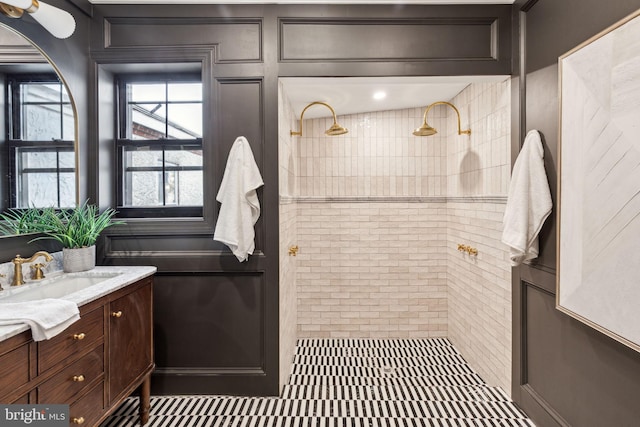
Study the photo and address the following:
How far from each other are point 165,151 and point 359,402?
6.75 ft

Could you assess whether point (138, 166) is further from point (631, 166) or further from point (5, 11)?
point (631, 166)

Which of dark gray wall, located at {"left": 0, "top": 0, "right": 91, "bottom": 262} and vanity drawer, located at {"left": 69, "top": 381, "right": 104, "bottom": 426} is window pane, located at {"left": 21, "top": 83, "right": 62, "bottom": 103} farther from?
vanity drawer, located at {"left": 69, "top": 381, "right": 104, "bottom": 426}

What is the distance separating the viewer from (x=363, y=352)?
302 cm

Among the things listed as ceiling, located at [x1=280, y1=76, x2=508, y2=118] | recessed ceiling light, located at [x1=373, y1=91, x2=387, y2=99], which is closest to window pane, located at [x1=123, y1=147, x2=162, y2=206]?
ceiling, located at [x1=280, y1=76, x2=508, y2=118]

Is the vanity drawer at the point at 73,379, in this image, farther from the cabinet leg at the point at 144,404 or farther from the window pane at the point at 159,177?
the window pane at the point at 159,177

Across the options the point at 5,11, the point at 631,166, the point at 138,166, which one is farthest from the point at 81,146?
Result: the point at 631,166

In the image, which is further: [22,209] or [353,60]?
[353,60]

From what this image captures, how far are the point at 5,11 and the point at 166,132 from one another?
3.15 feet

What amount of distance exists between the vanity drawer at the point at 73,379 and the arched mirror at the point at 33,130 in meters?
0.84

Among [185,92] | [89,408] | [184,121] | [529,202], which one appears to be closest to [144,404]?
[89,408]

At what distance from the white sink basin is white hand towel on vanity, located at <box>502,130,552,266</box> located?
7.07ft

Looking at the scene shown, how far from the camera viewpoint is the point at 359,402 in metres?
2.21

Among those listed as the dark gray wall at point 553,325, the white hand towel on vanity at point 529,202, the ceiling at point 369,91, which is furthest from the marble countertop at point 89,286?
the dark gray wall at point 553,325

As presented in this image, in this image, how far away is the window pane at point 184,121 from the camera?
245 centimetres
